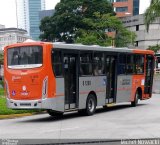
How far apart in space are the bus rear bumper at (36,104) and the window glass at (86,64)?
2.24 metres

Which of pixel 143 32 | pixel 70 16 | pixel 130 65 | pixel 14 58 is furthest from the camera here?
pixel 143 32

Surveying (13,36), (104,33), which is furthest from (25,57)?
(13,36)

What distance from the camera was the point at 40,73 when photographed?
15695 millimetres

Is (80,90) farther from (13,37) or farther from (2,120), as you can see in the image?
(13,37)

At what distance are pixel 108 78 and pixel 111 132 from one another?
26.2 feet

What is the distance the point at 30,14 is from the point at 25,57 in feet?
192

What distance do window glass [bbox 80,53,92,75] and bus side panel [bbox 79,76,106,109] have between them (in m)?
0.29

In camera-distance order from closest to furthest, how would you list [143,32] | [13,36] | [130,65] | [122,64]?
[122,64], [130,65], [13,36], [143,32]

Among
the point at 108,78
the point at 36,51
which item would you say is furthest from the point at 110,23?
the point at 36,51

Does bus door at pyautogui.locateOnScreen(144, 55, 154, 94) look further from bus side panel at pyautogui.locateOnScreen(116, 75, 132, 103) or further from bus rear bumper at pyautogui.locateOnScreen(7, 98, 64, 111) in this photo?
bus rear bumper at pyautogui.locateOnScreen(7, 98, 64, 111)

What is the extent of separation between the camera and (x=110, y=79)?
20.1m

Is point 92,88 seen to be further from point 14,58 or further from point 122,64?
point 14,58

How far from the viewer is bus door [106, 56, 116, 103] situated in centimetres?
1981

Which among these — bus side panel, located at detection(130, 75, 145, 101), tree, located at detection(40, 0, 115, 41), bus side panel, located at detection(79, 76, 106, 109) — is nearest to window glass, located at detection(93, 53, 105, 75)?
bus side panel, located at detection(79, 76, 106, 109)
